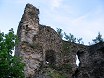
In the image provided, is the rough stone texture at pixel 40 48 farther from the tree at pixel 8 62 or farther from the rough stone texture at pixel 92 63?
the tree at pixel 8 62

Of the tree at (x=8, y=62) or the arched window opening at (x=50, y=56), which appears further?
the arched window opening at (x=50, y=56)

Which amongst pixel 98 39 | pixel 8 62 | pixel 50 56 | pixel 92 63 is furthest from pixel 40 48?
pixel 98 39

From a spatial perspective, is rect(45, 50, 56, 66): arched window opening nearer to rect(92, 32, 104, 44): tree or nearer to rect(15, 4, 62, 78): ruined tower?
rect(15, 4, 62, 78): ruined tower

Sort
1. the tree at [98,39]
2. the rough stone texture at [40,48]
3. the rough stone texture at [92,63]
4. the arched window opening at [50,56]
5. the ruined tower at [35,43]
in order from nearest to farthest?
the rough stone texture at [92,63] → the rough stone texture at [40,48] → the ruined tower at [35,43] → the arched window opening at [50,56] → the tree at [98,39]

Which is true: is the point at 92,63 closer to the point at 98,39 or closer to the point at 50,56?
the point at 50,56

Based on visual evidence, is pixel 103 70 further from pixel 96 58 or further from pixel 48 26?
pixel 48 26

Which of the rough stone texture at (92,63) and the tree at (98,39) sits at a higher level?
the tree at (98,39)

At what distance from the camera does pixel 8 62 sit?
35.7 feet

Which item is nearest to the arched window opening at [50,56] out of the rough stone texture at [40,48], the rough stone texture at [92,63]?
the rough stone texture at [40,48]

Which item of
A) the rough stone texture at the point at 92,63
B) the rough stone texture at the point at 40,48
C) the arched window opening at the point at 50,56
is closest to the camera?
the rough stone texture at the point at 92,63

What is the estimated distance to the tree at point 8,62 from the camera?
35.2 ft

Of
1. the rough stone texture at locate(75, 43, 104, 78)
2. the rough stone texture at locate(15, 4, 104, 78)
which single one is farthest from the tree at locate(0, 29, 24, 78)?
the rough stone texture at locate(75, 43, 104, 78)

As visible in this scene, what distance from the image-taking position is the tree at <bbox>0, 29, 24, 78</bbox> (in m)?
10.7

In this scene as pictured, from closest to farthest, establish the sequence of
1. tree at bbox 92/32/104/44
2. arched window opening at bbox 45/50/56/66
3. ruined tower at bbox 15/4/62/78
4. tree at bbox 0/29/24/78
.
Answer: tree at bbox 0/29/24/78, ruined tower at bbox 15/4/62/78, arched window opening at bbox 45/50/56/66, tree at bbox 92/32/104/44
